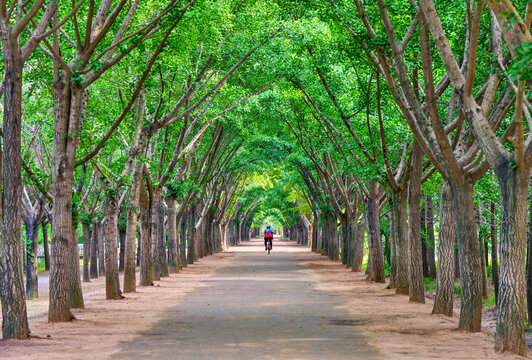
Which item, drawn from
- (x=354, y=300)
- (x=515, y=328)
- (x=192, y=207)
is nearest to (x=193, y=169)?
Result: (x=192, y=207)

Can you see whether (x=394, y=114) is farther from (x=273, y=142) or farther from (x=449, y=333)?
(x=273, y=142)

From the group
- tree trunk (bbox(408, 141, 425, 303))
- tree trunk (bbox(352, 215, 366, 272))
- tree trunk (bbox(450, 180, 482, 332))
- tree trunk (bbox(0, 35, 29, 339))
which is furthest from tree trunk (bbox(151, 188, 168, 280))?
tree trunk (bbox(450, 180, 482, 332))

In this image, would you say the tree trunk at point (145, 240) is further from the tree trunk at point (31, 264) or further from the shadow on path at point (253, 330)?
the tree trunk at point (31, 264)

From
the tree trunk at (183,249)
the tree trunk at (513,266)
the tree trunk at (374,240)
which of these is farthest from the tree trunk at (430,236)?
the tree trunk at (513,266)

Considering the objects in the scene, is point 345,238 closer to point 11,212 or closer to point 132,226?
point 132,226

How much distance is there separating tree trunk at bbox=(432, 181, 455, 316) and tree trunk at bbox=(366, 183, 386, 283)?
37.8 feet

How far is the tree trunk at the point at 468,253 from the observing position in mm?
12867

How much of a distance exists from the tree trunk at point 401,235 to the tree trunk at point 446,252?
16.0 ft

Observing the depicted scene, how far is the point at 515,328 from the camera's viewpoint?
10.4 meters

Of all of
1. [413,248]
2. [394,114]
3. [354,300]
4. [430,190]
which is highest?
[394,114]

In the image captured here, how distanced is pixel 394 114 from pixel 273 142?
14690 mm

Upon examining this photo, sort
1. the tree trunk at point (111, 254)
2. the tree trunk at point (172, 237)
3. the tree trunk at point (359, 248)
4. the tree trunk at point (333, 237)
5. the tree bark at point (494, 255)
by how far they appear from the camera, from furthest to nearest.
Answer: the tree trunk at point (333, 237) < the tree trunk at point (359, 248) < the tree trunk at point (172, 237) < the tree bark at point (494, 255) < the tree trunk at point (111, 254)

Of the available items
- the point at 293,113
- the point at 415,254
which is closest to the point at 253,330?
the point at 415,254

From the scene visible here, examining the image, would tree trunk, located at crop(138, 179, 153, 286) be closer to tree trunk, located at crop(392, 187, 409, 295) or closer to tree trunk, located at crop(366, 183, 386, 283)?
tree trunk, located at crop(366, 183, 386, 283)
